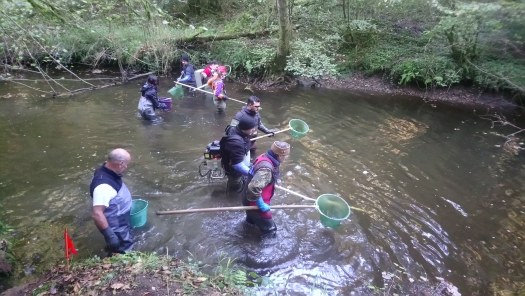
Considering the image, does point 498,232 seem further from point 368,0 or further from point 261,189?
point 368,0

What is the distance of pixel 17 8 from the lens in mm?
7070

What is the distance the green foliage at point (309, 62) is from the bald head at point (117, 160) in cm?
1060

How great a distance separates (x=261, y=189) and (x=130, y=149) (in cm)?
469

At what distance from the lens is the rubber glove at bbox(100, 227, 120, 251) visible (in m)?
4.10

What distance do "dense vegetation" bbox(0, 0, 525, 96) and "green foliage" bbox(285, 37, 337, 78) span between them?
0.04m

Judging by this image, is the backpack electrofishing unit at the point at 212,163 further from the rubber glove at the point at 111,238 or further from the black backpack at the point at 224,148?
the rubber glove at the point at 111,238

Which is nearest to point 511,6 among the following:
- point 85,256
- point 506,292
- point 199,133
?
point 506,292

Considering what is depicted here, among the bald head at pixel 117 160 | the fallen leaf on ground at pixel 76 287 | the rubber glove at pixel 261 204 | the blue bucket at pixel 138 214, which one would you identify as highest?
the bald head at pixel 117 160

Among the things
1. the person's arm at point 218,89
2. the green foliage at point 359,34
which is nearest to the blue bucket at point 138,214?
the person's arm at point 218,89

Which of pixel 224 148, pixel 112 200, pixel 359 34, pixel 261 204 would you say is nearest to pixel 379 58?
pixel 359 34

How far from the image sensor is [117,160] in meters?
4.14

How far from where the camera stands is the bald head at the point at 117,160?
412 centimetres

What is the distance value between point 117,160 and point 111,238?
3.00 ft

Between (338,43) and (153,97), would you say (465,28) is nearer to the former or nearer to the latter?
→ (338,43)
